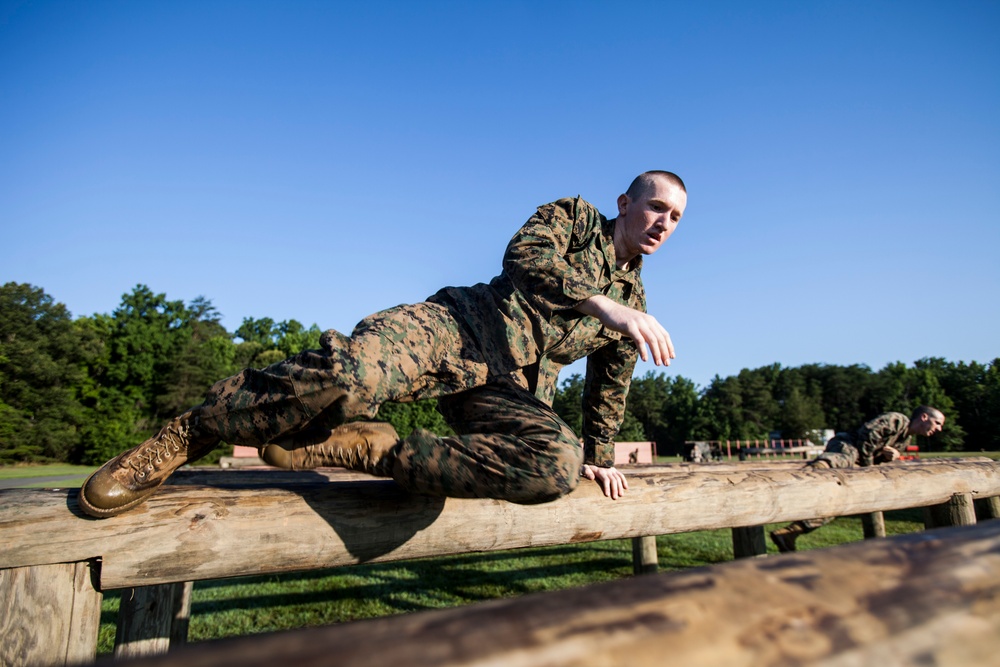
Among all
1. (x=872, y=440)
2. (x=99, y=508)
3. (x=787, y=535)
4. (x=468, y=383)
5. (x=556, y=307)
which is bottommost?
(x=787, y=535)

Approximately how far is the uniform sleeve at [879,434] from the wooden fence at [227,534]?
20.7 ft

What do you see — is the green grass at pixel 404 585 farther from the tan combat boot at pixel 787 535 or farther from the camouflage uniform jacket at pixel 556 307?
the camouflage uniform jacket at pixel 556 307

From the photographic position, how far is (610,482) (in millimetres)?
3031

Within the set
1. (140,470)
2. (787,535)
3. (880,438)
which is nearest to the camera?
(140,470)

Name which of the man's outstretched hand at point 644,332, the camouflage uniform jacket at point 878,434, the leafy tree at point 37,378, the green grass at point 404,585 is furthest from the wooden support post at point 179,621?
the leafy tree at point 37,378

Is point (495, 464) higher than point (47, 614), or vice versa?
point (495, 464)

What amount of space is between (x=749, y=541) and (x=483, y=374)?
3.74 meters

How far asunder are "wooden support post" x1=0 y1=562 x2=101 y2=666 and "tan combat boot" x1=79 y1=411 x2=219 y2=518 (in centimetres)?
25

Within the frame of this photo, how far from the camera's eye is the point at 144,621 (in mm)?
3271

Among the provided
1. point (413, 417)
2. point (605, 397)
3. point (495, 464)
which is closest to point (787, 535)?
point (605, 397)

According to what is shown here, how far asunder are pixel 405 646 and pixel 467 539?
80.2 inches

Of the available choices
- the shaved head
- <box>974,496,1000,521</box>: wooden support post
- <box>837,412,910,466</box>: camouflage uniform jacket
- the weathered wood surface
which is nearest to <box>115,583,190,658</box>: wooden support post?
the weathered wood surface

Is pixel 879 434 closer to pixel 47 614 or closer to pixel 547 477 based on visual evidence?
pixel 547 477

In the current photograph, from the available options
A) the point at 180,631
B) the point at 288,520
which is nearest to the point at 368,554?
the point at 288,520
